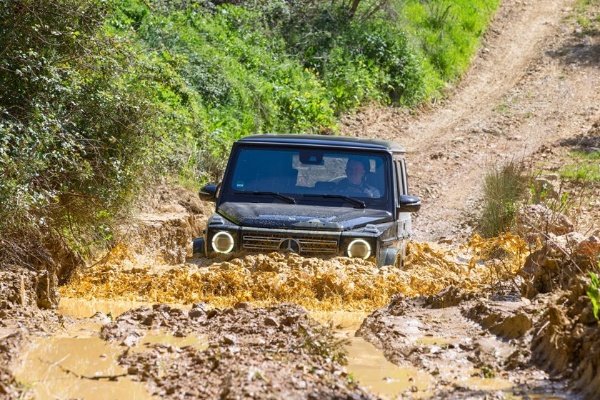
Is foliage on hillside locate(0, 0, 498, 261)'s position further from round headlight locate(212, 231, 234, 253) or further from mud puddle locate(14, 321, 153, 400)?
mud puddle locate(14, 321, 153, 400)

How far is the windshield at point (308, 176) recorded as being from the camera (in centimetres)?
1071

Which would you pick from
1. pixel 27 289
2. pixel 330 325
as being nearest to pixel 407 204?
pixel 330 325

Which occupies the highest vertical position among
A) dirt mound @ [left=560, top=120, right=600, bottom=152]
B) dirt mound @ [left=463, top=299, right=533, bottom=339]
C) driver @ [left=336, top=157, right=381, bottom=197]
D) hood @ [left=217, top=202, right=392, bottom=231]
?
driver @ [left=336, top=157, right=381, bottom=197]

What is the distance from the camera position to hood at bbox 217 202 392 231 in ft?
33.0

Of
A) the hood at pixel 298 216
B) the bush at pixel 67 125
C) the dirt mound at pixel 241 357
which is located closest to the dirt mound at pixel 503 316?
the dirt mound at pixel 241 357

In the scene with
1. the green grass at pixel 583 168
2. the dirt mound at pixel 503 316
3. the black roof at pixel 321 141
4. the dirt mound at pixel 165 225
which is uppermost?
the black roof at pixel 321 141

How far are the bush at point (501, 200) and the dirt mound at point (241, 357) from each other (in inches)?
342

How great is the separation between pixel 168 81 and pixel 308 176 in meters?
5.15

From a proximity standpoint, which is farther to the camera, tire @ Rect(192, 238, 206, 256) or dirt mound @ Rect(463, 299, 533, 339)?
tire @ Rect(192, 238, 206, 256)

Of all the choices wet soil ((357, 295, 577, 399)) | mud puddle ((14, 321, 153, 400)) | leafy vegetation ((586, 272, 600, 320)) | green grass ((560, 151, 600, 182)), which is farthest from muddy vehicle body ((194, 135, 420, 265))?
green grass ((560, 151, 600, 182))

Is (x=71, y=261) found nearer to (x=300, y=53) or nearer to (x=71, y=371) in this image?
(x=71, y=371)

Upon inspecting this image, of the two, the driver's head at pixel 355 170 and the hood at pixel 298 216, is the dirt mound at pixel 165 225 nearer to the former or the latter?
the hood at pixel 298 216

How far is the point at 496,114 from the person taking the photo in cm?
2578

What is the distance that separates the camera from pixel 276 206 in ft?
34.3
